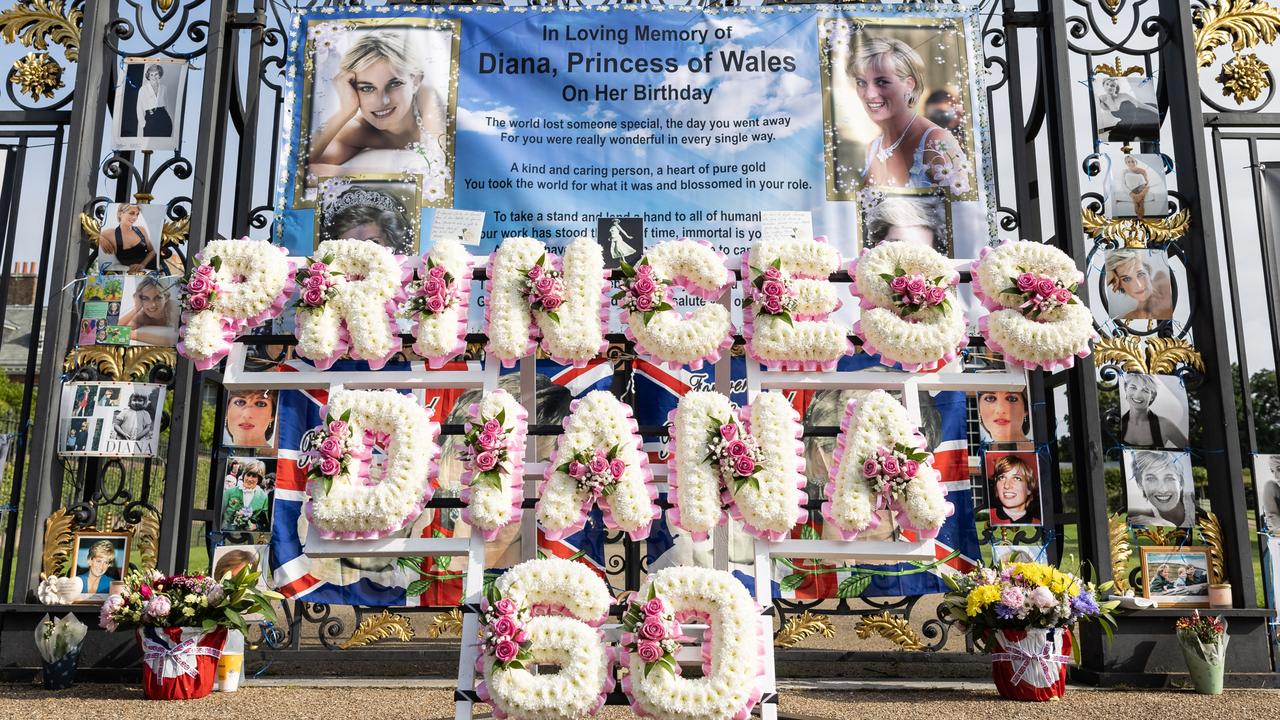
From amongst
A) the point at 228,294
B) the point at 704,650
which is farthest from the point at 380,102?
the point at 704,650

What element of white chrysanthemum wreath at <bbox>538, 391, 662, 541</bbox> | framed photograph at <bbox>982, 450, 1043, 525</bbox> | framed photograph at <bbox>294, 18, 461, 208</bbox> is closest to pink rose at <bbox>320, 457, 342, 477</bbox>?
white chrysanthemum wreath at <bbox>538, 391, 662, 541</bbox>

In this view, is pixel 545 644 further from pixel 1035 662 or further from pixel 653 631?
pixel 1035 662

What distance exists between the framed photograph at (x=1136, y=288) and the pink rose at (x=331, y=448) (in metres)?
4.28

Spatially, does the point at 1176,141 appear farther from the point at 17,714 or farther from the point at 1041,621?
the point at 17,714

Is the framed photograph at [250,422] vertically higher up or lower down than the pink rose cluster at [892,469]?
higher up

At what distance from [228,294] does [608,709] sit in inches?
105

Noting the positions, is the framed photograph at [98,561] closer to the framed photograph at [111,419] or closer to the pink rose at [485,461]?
the framed photograph at [111,419]

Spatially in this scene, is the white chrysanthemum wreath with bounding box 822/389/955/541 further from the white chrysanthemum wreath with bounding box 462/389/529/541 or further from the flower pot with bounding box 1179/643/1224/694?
the flower pot with bounding box 1179/643/1224/694

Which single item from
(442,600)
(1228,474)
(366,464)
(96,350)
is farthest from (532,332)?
(1228,474)

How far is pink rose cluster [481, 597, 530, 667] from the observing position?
359cm

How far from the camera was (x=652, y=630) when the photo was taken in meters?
3.56

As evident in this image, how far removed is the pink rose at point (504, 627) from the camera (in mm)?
3613

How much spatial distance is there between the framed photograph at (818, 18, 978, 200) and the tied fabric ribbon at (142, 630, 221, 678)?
4341 mm

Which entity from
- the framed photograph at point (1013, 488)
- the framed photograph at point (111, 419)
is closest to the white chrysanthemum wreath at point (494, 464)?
the framed photograph at point (111, 419)
